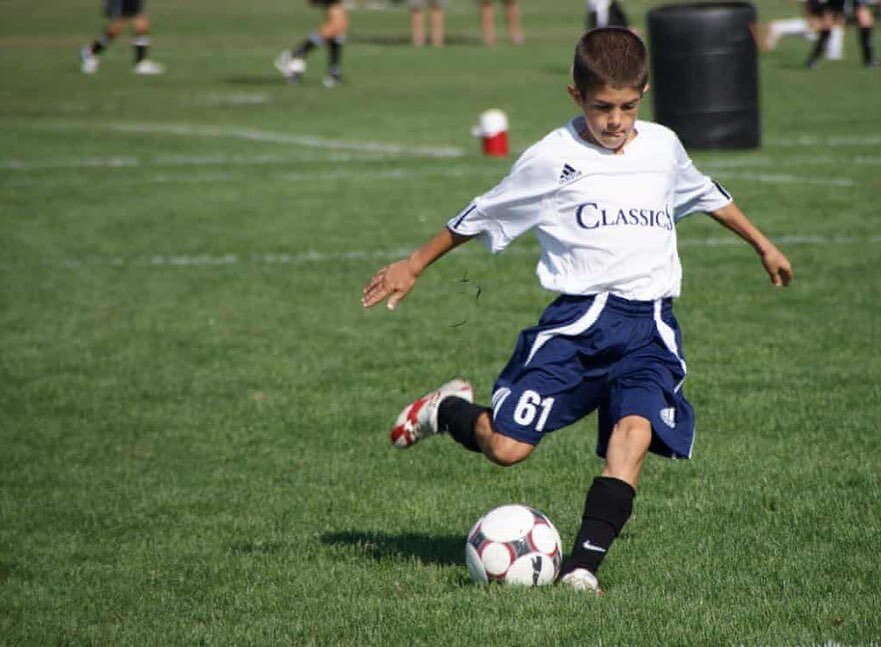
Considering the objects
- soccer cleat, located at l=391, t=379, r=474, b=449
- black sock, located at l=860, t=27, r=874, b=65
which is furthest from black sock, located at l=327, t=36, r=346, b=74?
soccer cleat, located at l=391, t=379, r=474, b=449

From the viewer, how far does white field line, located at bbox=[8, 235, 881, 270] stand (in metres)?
12.2

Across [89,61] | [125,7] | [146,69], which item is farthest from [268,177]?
[89,61]

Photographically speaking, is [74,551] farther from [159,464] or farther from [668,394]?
[668,394]

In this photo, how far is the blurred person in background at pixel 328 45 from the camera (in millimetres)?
25703

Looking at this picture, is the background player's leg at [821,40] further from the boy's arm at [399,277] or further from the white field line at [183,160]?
the boy's arm at [399,277]

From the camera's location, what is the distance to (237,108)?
907 inches

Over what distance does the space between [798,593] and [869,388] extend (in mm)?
3141

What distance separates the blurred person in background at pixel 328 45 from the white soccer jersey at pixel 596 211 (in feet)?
65.9

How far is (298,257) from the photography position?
1242 centimetres

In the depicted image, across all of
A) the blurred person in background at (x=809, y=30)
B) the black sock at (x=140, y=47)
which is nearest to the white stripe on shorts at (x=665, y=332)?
the blurred person in background at (x=809, y=30)

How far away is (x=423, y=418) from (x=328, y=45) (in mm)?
20603

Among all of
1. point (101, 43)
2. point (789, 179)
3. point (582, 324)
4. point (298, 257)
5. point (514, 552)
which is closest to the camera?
point (514, 552)

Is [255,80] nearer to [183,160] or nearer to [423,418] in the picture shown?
[183,160]

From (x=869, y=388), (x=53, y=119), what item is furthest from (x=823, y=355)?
(x=53, y=119)
